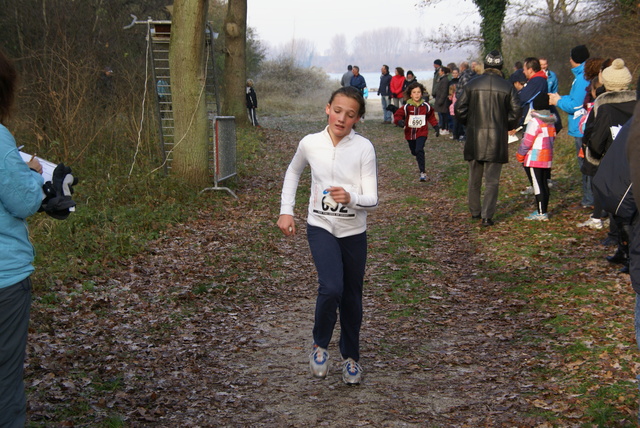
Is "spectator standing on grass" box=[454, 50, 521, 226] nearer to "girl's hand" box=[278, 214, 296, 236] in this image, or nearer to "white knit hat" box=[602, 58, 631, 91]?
"white knit hat" box=[602, 58, 631, 91]

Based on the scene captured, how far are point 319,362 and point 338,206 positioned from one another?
1225 mm

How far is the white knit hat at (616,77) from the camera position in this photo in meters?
7.85

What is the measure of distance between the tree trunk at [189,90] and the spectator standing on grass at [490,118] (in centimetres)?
462

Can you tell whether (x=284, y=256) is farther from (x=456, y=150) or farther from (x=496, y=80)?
(x=456, y=150)

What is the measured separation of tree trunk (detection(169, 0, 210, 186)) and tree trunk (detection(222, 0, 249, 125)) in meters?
10.4

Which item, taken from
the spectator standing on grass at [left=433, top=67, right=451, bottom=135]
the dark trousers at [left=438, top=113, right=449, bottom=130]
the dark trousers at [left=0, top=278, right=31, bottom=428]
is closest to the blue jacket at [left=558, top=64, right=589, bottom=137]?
the dark trousers at [left=0, top=278, right=31, bottom=428]

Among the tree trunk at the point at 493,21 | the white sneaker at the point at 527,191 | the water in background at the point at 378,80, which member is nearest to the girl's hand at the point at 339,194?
the white sneaker at the point at 527,191

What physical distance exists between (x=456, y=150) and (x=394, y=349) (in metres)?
14.6

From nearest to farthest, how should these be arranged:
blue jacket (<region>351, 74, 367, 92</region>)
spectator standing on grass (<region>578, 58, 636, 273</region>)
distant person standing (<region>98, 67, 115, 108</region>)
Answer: spectator standing on grass (<region>578, 58, 636, 273</region>) < distant person standing (<region>98, 67, 115, 108</region>) < blue jacket (<region>351, 74, 367, 92</region>)

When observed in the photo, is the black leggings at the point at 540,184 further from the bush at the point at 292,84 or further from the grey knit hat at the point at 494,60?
the bush at the point at 292,84

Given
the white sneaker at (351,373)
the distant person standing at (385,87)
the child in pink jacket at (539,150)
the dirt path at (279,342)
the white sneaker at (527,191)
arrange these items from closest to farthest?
the dirt path at (279,342) → the white sneaker at (351,373) → the child in pink jacket at (539,150) → the white sneaker at (527,191) → the distant person standing at (385,87)

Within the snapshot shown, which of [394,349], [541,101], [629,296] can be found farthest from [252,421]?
[541,101]

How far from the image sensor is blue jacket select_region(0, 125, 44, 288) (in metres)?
3.16

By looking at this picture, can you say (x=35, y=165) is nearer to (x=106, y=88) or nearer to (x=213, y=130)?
(x=213, y=130)
